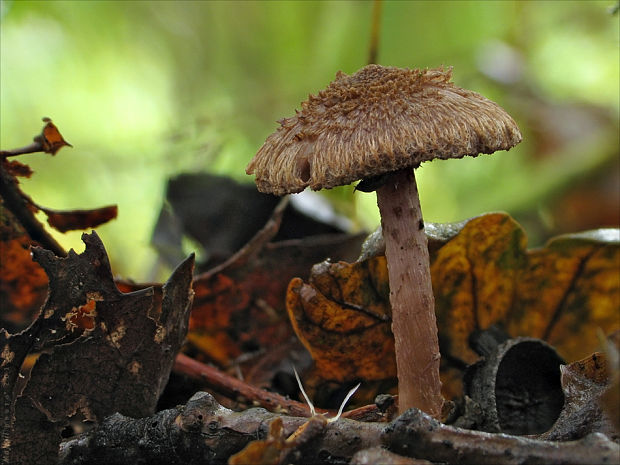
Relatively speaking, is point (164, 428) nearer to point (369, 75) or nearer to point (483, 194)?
point (369, 75)

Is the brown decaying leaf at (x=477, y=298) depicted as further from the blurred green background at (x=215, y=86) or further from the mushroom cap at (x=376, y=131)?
the blurred green background at (x=215, y=86)

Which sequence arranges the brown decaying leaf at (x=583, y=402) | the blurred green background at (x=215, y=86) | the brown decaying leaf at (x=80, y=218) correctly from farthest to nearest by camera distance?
the blurred green background at (x=215, y=86) → the brown decaying leaf at (x=80, y=218) → the brown decaying leaf at (x=583, y=402)

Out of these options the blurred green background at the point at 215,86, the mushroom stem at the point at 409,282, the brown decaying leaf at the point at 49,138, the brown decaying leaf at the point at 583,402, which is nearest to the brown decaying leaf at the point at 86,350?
the brown decaying leaf at the point at 49,138

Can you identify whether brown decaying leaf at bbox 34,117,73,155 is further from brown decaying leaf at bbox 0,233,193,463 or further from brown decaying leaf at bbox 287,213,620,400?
brown decaying leaf at bbox 287,213,620,400

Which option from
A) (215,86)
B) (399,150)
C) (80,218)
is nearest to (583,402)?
(399,150)

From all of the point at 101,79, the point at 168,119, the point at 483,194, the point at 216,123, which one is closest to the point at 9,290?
the point at 216,123

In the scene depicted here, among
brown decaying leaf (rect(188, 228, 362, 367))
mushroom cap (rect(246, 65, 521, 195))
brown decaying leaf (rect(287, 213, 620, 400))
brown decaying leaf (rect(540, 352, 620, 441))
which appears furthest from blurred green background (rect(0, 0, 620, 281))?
brown decaying leaf (rect(540, 352, 620, 441))
